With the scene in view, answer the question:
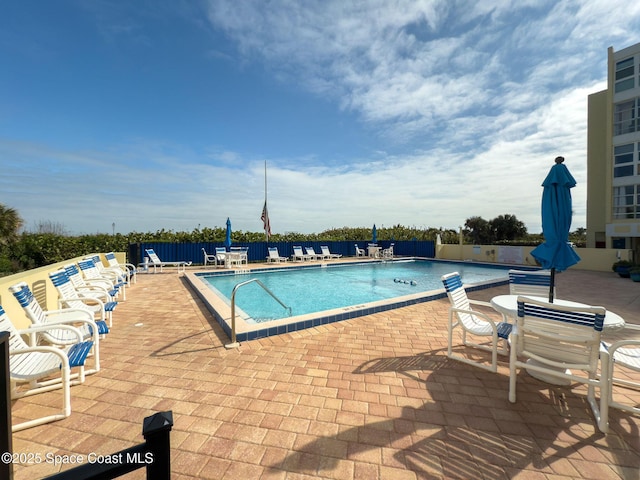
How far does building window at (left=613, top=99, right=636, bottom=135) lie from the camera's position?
15.1m

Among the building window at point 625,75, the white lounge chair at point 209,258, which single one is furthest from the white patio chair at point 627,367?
the building window at point 625,75

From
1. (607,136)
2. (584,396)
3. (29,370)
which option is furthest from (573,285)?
(607,136)

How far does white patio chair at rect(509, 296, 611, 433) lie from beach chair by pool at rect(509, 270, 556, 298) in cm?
148

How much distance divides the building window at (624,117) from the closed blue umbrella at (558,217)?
64.9 feet

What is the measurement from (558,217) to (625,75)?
21.0 m

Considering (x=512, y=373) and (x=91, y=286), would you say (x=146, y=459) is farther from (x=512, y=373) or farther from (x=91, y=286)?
(x=91, y=286)

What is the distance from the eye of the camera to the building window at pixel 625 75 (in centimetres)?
1502

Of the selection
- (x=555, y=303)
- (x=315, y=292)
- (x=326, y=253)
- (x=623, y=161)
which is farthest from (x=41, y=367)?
(x=623, y=161)

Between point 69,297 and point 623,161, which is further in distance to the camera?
point 623,161

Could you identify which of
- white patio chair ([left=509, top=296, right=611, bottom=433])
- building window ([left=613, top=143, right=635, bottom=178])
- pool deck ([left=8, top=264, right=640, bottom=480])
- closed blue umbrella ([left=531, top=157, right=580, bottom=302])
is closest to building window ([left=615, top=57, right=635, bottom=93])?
building window ([left=613, top=143, right=635, bottom=178])

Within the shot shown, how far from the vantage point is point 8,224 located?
10.5 meters

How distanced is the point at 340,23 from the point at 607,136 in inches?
720

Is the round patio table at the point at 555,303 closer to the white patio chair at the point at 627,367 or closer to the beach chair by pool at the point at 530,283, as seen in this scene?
the white patio chair at the point at 627,367

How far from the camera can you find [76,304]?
166 inches
